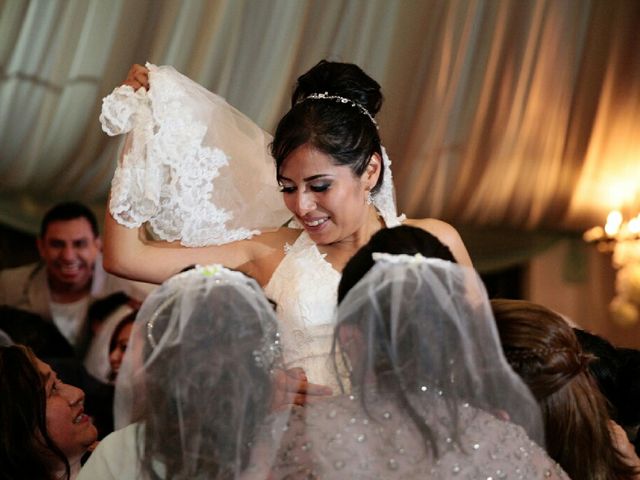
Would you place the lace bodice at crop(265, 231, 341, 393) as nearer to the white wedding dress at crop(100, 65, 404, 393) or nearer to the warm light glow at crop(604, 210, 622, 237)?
the white wedding dress at crop(100, 65, 404, 393)

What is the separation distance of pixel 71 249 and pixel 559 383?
3327 millimetres

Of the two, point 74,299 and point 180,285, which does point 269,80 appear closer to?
point 74,299

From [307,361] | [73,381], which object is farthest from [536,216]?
[307,361]

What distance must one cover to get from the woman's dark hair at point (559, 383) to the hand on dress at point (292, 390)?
35cm

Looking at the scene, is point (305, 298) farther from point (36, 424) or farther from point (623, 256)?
point (623, 256)

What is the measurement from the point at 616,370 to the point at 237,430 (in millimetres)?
1197

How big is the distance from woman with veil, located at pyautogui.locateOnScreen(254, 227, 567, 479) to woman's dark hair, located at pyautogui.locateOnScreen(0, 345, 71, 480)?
754 mm

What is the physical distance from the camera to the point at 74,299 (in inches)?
199

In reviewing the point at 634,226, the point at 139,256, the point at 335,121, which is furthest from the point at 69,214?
the point at 634,226

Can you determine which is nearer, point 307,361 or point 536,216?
point 307,361

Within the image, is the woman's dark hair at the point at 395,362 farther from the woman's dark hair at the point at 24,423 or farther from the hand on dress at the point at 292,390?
the woman's dark hair at the point at 24,423

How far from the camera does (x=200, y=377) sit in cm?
167

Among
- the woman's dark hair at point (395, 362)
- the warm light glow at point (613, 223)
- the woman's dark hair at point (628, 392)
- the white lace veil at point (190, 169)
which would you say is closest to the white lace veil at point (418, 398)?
the woman's dark hair at point (395, 362)

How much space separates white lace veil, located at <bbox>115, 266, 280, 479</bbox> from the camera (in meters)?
1.66
